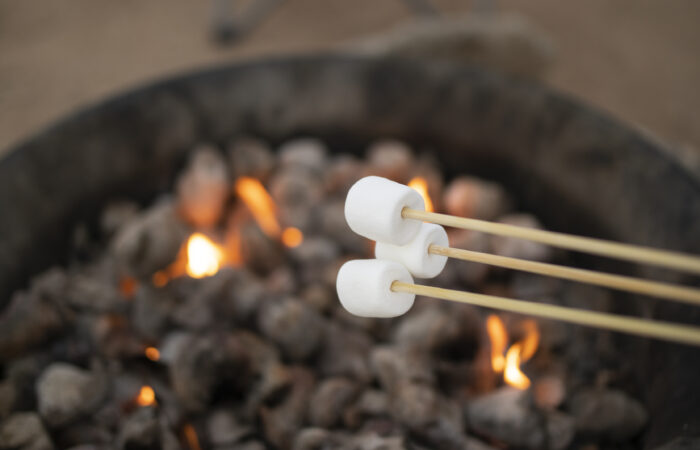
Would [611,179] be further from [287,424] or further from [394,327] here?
[287,424]

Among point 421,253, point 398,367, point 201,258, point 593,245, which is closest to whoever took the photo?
point 593,245

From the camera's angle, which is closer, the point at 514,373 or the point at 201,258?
the point at 514,373

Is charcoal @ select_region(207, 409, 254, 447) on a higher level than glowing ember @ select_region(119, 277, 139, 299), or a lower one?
lower

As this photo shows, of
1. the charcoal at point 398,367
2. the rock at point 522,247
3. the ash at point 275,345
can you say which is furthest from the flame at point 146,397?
the rock at point 522,247

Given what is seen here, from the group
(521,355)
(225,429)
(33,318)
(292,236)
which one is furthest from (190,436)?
(521,355)

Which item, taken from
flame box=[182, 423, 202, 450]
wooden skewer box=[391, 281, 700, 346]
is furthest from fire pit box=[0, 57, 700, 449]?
wooden skewer box=[391, 281, 700, 346]

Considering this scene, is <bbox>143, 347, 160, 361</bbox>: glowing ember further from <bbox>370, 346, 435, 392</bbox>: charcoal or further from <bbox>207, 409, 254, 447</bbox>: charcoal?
<bbox>370, 346, 435, 392</bbox>: charcoal

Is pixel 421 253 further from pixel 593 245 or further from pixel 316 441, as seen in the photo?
pixel 316 441
